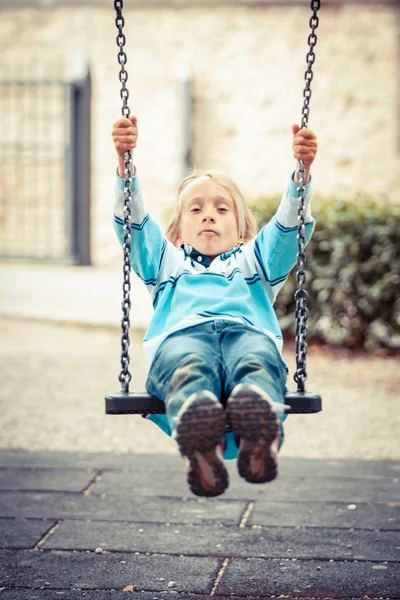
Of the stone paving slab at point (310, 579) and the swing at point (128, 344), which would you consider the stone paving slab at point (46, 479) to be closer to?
the stone paving slab at point (310, 579)

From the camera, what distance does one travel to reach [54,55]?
13227 millimetres

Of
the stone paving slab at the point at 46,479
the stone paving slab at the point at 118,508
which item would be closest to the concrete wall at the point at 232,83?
the stone paving slab at the point at 46,479

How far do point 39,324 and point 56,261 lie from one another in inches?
110

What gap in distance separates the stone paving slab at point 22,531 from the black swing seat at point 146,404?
1055 mm

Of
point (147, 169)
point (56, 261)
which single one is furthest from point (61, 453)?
point (147, 169)

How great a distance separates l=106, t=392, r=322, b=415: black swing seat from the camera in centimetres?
284

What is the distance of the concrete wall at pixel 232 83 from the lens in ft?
41.2

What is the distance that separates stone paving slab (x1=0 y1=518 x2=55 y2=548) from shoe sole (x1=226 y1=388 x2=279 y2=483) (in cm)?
138

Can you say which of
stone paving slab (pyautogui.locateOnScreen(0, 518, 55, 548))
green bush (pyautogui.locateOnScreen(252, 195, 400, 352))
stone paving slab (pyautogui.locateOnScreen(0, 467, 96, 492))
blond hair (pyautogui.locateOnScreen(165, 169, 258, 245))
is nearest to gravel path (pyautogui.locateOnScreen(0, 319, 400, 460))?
green bush (pyautogui.locateOnScreen(252, 195, 400, 352))

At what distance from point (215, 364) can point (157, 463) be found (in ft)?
7.25

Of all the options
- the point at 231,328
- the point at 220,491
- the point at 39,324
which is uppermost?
the point at 231,328

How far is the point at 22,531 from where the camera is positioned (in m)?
3.81

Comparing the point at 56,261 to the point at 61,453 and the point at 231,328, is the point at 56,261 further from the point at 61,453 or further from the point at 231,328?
the point at 231,328

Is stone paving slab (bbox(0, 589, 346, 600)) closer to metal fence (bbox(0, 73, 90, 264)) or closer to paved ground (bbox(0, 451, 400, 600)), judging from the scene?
paved ground (bbox(0, 451, 400, 600))
